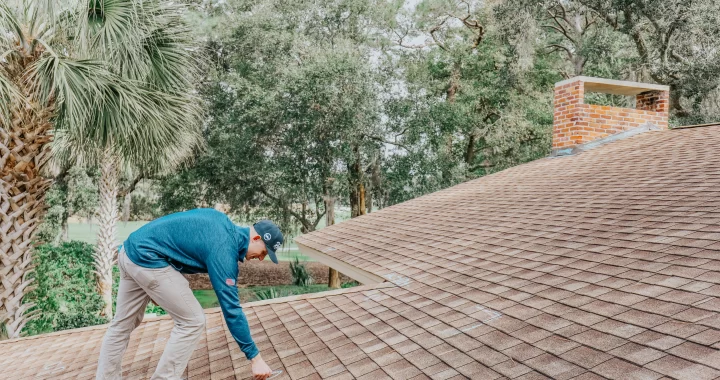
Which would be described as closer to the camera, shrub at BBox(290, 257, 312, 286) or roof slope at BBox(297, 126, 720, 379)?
roof slope at BBox(297, 126, 720, 379)

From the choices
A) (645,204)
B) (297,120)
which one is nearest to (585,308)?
(645,204)

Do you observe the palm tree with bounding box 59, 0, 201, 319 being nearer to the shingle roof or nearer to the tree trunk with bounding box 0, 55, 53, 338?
the tree trunk with bounding box 0, 55, 53, 338

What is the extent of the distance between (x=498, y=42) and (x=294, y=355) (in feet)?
56.5

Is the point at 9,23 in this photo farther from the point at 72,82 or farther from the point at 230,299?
the point at 230,299

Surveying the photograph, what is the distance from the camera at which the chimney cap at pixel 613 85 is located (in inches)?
364

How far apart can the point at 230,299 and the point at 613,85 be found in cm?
916

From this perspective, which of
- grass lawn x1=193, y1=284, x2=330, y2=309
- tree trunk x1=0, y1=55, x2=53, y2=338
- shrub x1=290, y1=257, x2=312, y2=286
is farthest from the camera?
shrub x1=290, y1=257, x2=312, y2=286

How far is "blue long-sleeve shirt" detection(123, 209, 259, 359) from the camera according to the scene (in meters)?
2.79

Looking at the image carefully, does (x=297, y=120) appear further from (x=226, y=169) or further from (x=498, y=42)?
(x=498, y=42)

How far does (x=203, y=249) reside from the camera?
293 centimetres

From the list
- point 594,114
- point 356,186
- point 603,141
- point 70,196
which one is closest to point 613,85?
point 594,114

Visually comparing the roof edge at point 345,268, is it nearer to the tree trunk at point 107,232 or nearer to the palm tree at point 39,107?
the palm tree at point 39,107

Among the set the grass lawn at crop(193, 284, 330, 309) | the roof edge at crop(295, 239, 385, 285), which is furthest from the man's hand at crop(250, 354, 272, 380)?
the grass lawn at crop(193, 284, 330, 309)

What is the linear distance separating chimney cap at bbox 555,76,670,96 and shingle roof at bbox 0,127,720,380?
9.46 feet
